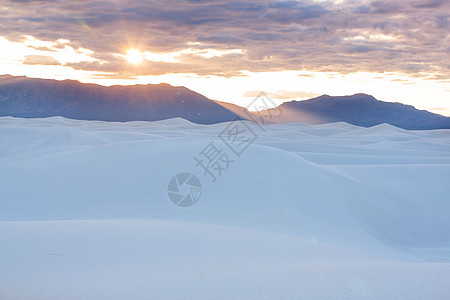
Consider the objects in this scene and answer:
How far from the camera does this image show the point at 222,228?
8.50 metres

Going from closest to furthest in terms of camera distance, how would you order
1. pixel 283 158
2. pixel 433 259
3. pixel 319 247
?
1. pixel 319 247
2. pixel 433 259
3. pixel 283 158

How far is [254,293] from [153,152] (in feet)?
42.1

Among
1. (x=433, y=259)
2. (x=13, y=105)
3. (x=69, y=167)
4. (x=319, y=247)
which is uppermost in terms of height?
(x=13, y=105)

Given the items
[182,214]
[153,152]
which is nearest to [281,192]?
[182,214]

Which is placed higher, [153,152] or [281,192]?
[153,152]

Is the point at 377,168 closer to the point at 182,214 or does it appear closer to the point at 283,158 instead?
the point at 283,158

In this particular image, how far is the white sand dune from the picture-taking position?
4.31 m

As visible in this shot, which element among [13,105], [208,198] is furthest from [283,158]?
[13,105]

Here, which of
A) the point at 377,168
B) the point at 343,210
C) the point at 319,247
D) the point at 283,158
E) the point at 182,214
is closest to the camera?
the point at 319,247

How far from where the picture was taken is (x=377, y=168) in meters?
17.8

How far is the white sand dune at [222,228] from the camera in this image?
431 centimetres

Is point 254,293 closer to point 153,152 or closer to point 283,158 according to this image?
point 283,158

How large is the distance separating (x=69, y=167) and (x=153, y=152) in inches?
122

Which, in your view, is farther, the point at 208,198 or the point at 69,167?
the point at 69,167
